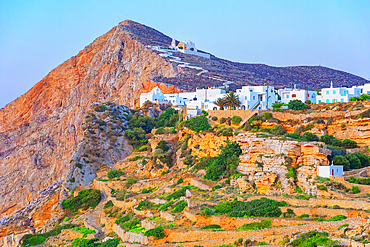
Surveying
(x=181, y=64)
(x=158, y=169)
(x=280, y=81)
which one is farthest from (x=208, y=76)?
(x=158, y=169)

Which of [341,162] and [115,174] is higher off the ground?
[341,162]

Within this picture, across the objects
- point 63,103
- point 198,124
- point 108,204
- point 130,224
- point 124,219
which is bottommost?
point 108,204

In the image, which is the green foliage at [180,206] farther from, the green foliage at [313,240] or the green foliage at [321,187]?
the green foliage at [313,240]

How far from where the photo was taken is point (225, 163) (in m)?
36.7

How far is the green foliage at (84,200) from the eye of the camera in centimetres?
4553

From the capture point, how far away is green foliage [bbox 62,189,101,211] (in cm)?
4553

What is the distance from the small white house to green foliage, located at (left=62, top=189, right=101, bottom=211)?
78.1ft

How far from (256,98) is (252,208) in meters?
26.7

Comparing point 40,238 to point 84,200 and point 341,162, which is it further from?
point 341,162

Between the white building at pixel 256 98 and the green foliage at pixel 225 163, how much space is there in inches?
521

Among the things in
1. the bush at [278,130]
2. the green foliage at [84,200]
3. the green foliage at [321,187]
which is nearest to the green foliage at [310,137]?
the bush at [278,130]

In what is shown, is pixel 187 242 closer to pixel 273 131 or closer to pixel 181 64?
pixel 273 131

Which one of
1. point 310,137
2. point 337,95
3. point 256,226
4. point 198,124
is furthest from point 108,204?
point 337,95

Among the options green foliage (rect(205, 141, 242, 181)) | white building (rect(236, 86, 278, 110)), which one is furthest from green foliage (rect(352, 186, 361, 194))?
white building (rect(236, 86, 278, 110))
